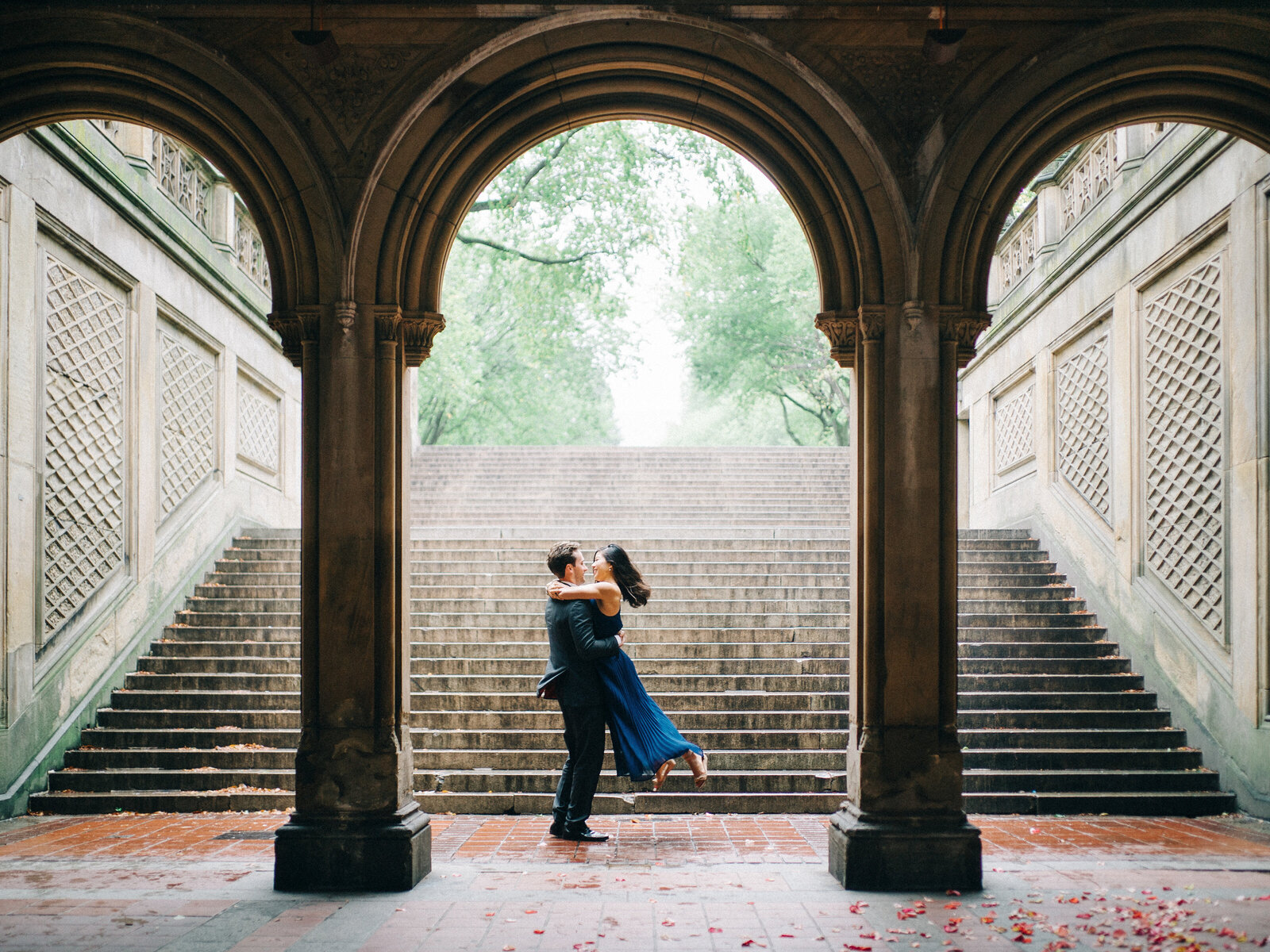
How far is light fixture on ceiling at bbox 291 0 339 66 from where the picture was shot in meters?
5.08

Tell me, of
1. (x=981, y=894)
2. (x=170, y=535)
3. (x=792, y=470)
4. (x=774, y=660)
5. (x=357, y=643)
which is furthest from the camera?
(x=792, y=470)

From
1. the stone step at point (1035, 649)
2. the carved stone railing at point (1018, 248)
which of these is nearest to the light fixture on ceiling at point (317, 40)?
the stone step at point (1035, 649)

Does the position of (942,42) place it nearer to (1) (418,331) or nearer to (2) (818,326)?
(2) (818,326)

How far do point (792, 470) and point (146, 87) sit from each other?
11543mm

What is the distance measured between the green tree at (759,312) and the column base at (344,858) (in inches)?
844

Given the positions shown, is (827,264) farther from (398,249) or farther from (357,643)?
(357,643)

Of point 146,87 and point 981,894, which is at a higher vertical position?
point 146,87

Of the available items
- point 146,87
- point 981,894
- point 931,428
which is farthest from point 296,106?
point 981,894

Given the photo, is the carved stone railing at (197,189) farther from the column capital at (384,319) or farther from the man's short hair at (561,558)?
the man's short hair at (561,558)

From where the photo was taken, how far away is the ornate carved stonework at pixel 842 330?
18.0 feet

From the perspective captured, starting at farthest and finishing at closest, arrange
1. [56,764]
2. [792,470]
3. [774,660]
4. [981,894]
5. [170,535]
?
[792,470] < [170,535] < [774,660] < [56,764] < [981,894]

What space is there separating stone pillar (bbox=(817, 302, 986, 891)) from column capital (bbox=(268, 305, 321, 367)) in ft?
9.30

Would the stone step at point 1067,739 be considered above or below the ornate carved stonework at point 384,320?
below

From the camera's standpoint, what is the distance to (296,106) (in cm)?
538
